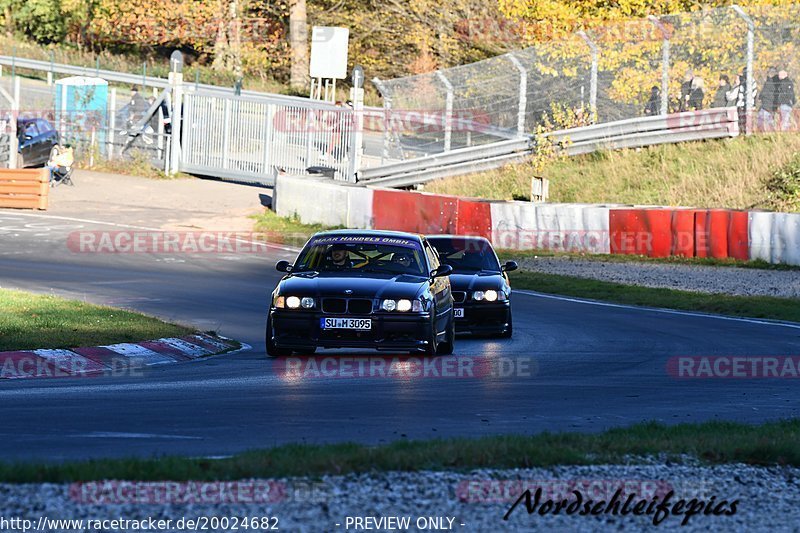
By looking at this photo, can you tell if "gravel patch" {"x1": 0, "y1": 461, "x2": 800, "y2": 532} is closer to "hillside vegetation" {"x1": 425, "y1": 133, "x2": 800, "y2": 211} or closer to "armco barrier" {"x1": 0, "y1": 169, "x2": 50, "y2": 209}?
"hillside vegetation" {"x1": 425, "y1": 133, "x2": 800, "y2": 211}

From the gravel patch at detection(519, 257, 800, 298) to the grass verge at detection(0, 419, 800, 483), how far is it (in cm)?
1416

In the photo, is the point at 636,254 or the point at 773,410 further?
the point at 636,254

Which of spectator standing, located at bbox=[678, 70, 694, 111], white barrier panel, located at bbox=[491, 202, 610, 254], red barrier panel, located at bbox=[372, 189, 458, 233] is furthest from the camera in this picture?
spectator standing, located at bbox=[678, 70, 694, 111]

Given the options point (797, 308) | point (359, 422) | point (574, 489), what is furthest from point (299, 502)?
point (797, 308)

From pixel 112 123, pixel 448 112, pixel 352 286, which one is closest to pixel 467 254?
pixel 352 286

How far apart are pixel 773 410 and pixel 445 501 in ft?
18.1

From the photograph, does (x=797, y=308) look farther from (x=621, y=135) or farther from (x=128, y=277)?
(x=621, y=135)

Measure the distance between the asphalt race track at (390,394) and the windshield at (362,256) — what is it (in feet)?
4.19

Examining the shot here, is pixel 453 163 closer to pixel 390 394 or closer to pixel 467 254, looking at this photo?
pixel 467 254

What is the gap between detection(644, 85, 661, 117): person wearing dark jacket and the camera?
33562mm

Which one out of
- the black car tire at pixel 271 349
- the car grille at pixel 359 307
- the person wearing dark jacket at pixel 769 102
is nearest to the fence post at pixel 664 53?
the person wearing dark jacket at pixel 769 102

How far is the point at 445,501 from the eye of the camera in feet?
22.7

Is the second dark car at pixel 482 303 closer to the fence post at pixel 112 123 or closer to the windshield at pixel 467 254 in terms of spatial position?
the windshield at pixel 467 254

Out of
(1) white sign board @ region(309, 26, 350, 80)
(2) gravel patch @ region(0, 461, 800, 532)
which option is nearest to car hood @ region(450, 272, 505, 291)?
(2) gravel patch @ region(0, 461, 800, 532)
